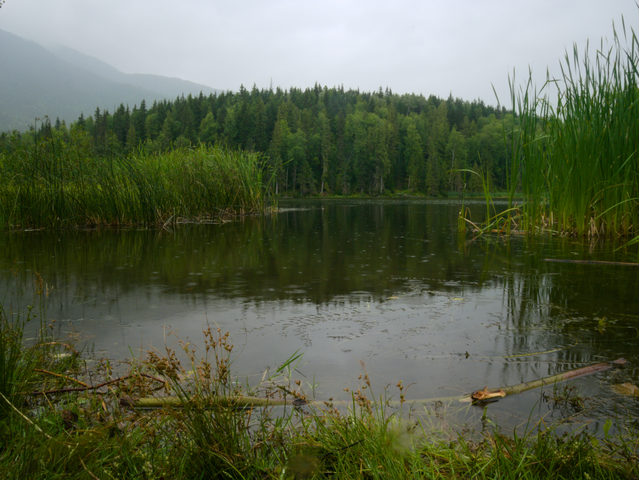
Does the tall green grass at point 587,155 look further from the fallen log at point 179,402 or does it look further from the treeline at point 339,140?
the treeline at point 339,140

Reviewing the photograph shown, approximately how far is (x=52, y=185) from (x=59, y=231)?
1.10m

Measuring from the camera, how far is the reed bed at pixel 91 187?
33.4 feet

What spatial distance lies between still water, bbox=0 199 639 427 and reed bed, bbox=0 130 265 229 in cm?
366

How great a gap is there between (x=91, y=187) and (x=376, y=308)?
9507 millimetres

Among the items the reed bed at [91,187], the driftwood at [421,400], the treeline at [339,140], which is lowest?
the driftwood at [421,400]

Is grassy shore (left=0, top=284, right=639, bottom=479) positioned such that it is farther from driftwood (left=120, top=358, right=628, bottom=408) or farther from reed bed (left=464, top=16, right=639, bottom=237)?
reed bed (left=464, top=16, right=639, bottom=237)

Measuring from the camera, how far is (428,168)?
87688 mm

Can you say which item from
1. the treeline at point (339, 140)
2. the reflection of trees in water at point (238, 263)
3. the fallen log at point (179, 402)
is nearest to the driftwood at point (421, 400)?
the fallen log at point (179, 402)

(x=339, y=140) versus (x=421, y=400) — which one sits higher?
(x=339, y=140)

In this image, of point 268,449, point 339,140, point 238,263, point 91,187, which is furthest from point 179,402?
point 339,140

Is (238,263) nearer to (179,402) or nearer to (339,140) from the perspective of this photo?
(179,402)

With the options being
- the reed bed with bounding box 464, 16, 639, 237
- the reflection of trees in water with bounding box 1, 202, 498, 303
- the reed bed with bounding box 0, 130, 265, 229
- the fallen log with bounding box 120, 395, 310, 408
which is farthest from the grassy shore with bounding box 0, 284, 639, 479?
the reed bed with bounding box 0, 130, 265, 229

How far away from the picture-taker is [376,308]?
3.76 m

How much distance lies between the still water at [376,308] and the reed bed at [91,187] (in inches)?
144
